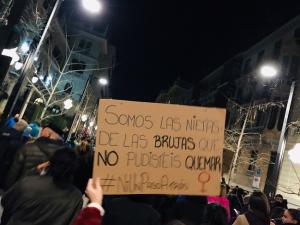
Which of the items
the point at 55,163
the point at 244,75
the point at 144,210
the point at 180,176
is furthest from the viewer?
the point at 244,75

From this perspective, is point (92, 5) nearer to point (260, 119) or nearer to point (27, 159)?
point (27, 159)

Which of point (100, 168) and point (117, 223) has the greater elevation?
point (100, 168)

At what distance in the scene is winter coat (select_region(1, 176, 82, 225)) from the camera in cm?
345

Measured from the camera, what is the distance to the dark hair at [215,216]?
445cm

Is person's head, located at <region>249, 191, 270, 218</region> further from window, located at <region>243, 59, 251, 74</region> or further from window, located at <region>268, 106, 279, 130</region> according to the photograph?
window, located at <region>243, 59, 251, 74</region>

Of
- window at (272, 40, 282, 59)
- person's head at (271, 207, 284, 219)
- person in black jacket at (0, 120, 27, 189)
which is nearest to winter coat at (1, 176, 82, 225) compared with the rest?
person in black jacket at (0, 120, 27, 189)

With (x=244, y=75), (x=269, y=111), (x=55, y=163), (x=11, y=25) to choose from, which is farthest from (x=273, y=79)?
(x=55, y=163)

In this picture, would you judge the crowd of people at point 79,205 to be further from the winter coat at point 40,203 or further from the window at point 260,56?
the window at point 260,56

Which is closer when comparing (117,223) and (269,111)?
(117,223)

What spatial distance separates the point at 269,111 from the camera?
122 feet

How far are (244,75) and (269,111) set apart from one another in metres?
11.7

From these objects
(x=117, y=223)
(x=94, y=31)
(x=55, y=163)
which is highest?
(x=94, y=31)

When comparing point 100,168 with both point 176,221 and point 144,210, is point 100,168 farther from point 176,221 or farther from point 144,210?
point 176,221

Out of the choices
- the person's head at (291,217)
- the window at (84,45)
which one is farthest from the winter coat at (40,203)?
the window at (84,45)
